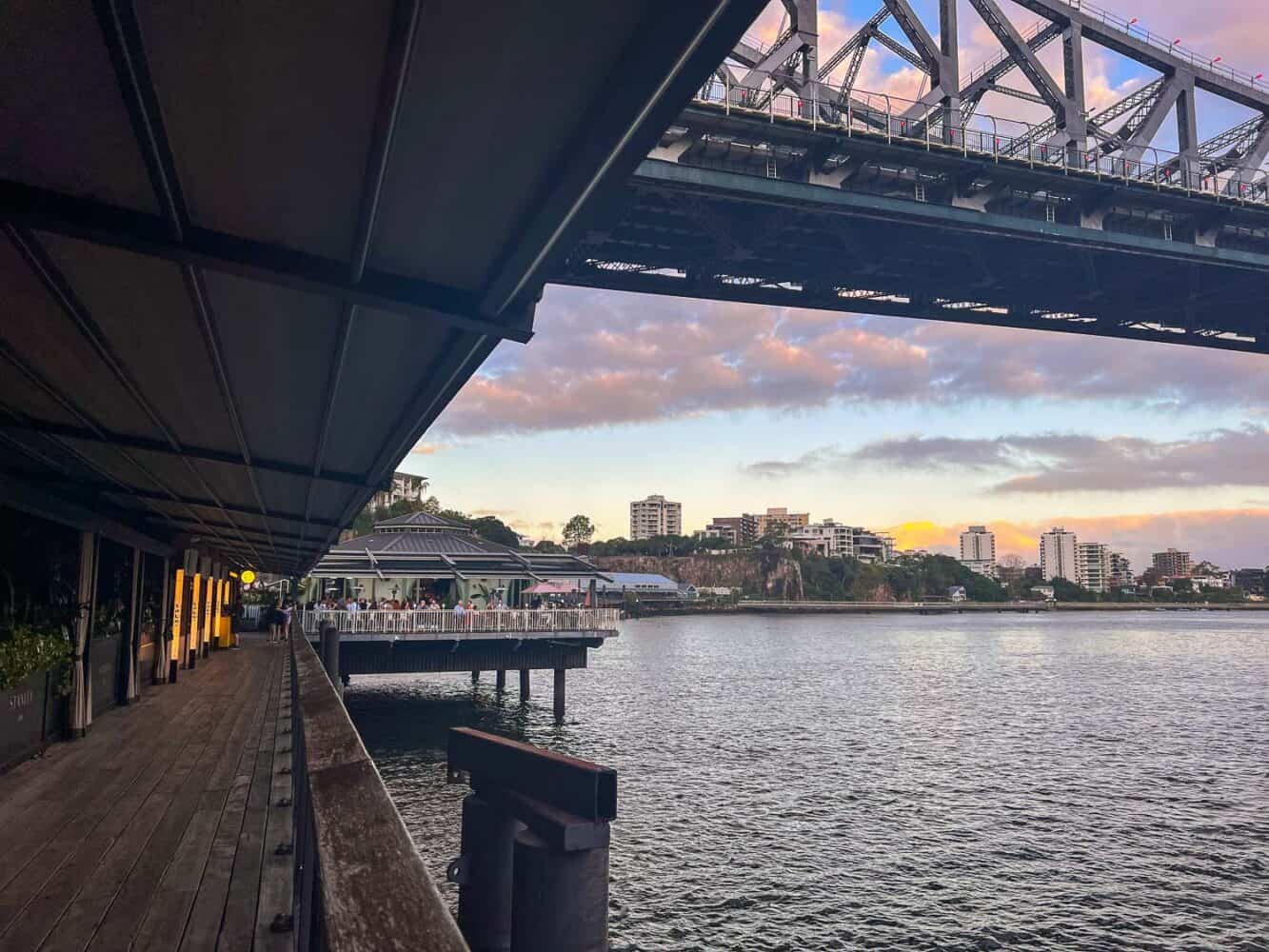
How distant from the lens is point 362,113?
3.19m

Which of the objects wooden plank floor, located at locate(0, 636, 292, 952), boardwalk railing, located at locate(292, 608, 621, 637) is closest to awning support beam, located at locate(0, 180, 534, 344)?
wooden plank floor, located at locate(0, 636, 292, 952)

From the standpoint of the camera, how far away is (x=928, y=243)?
4356 cm

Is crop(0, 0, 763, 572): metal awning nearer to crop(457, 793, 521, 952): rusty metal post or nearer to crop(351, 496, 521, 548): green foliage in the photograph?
crop(457, 793, 521, 952): rusty metal post

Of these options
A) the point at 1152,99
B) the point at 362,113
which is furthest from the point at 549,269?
the point at 1152,99

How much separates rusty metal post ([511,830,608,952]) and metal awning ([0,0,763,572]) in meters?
2.15

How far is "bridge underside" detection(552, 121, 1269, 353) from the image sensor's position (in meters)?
37.6

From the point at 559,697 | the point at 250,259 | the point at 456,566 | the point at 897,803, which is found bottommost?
the point at 897,803

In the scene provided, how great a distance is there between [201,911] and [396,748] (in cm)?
2300

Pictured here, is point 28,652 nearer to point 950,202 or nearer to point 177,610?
point 177,610

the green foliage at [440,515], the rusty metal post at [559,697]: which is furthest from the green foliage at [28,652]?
the green foliage at [440,515]

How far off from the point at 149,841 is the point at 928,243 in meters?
43.3

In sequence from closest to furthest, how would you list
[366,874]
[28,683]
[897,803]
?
[366,874] → [28,683] → [897,803]

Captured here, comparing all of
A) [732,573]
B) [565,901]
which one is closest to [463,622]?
[565,901]

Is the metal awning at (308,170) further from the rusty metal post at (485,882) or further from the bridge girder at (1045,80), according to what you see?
the bridge girder at (1045,80)
